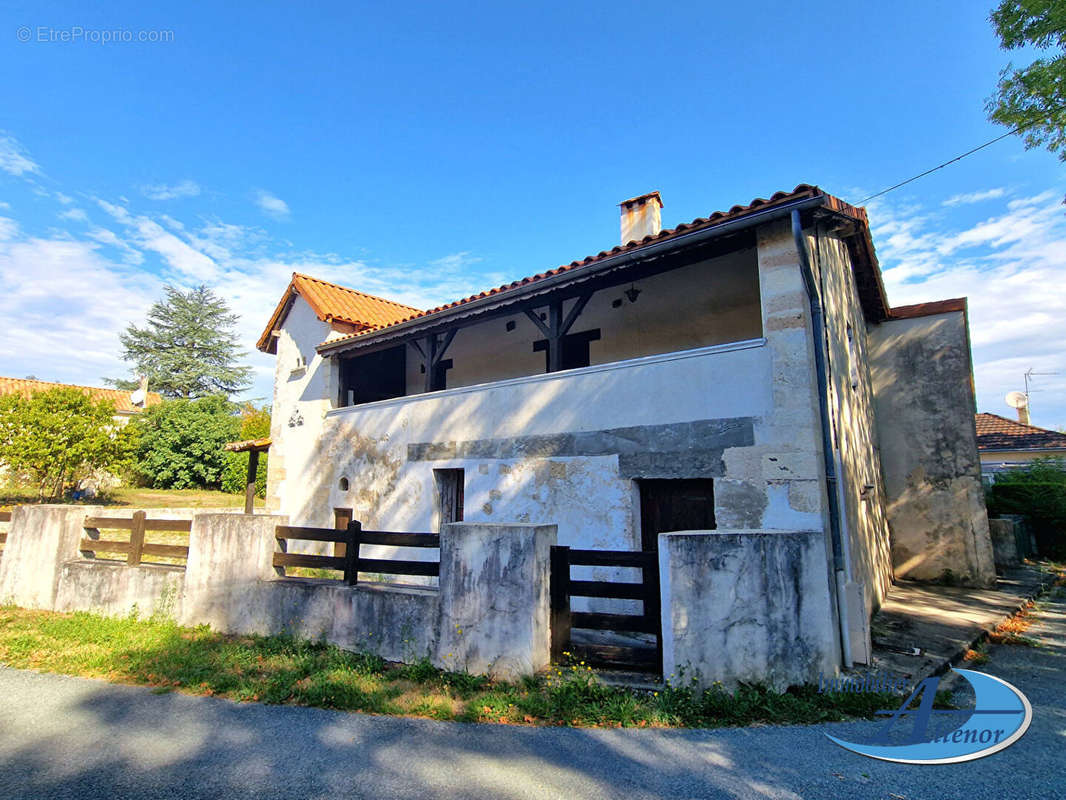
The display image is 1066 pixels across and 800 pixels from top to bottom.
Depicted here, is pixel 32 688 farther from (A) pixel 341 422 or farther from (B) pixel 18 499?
(B) pixel 18 499

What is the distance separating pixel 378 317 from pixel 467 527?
32.1ft

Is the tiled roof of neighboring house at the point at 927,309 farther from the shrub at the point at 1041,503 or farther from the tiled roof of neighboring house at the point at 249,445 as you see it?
the tiled roof of neighboring house at the point at 249,445

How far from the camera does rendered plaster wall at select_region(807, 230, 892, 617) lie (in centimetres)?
644

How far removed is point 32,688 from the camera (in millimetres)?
4848

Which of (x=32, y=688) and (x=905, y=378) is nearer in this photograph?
(x=32, y=688)

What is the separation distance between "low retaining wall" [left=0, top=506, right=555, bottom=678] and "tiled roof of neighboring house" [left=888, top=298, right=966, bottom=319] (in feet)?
31.7

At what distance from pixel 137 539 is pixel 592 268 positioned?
6.88 meters

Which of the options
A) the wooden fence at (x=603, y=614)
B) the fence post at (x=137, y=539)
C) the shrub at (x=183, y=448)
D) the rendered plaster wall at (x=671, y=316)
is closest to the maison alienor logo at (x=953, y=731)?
the wooden fence at (x=603, y=614)

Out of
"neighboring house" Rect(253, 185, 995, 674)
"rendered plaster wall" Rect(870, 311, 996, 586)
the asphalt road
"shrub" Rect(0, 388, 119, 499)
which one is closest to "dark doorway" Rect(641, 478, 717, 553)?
"neighboring house" Rect(253, 185, 995, 674)

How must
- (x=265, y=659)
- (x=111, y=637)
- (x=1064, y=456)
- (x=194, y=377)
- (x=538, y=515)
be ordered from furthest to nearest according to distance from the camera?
(x=194, y=377) → (x=1064, y=456) → (x=538, y=515) → (x=111, y=637) → (x=265, y=659)

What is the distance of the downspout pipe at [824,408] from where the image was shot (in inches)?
225

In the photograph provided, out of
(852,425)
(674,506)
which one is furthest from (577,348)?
(852,425)

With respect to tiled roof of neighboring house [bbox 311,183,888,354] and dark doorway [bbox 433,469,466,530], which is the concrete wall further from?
dark doorway [bbox 433,469,466,530]

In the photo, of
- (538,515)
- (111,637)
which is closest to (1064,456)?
(538,515)
